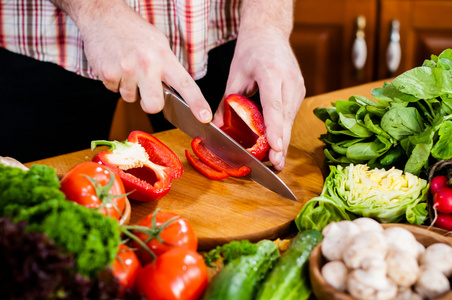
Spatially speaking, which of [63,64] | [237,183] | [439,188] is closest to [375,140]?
[439,188]

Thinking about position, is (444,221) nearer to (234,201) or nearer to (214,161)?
(234,201)

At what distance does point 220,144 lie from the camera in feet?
5.73

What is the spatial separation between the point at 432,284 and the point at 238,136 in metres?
1.03

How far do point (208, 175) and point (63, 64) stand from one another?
88cm

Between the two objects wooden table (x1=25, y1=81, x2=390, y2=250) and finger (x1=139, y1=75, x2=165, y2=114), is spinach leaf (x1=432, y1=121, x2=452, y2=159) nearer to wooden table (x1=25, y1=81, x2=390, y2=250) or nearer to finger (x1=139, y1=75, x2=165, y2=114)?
wooden table (x1=25, y1=81, x2=390, y2=250)

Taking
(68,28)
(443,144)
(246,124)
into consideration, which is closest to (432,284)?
(443,144)

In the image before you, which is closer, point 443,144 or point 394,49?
point 443,144

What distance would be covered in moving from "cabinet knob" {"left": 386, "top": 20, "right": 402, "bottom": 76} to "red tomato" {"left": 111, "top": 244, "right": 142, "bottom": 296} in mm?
3426

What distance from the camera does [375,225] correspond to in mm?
1174

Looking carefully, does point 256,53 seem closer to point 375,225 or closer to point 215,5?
point 215,5

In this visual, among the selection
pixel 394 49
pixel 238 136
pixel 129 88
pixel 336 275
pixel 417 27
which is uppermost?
pixel 129 88

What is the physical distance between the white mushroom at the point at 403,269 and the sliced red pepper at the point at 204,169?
0.80 m

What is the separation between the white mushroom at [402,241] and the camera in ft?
3.48

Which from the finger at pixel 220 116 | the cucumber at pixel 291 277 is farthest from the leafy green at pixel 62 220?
the finger at pixel 220 116
